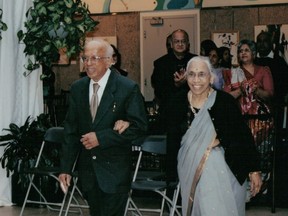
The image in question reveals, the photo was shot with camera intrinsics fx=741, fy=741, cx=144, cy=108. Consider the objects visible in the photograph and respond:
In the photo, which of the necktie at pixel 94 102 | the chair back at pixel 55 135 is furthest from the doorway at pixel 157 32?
the necktie at pixel 94 102

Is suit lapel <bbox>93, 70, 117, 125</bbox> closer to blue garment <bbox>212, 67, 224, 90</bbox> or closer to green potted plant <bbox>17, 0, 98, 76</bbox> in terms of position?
blue garment <bbox>212, 67, 224, 90</bbox>

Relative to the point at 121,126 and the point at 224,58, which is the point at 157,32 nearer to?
the point at 224,58

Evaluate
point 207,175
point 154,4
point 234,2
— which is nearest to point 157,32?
point 154,4

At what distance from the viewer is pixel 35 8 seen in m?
9.12

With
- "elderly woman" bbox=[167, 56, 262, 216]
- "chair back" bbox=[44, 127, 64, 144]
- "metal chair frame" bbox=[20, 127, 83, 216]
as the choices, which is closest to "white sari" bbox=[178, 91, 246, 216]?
"elderly woman" bbox=[167, 56, 262, 216]

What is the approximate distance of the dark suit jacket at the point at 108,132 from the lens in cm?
533

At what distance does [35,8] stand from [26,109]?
135 cm

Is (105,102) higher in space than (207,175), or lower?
higher

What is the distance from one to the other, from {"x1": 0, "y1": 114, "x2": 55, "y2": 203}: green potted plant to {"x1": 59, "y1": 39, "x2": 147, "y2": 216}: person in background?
11.8ft

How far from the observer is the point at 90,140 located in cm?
528

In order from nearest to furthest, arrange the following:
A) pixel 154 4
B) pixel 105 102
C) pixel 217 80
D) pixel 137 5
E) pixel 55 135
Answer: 1. pixel 105 102
2. pixel 217 80
3. pixel 55 135
4. pixel 154 4
5. pixel 137 5

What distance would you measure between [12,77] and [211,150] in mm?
4562

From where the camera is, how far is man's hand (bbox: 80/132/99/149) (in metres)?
5.28

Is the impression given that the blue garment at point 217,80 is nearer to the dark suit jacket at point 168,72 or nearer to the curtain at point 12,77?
the dark suit jacket at point 168,72
